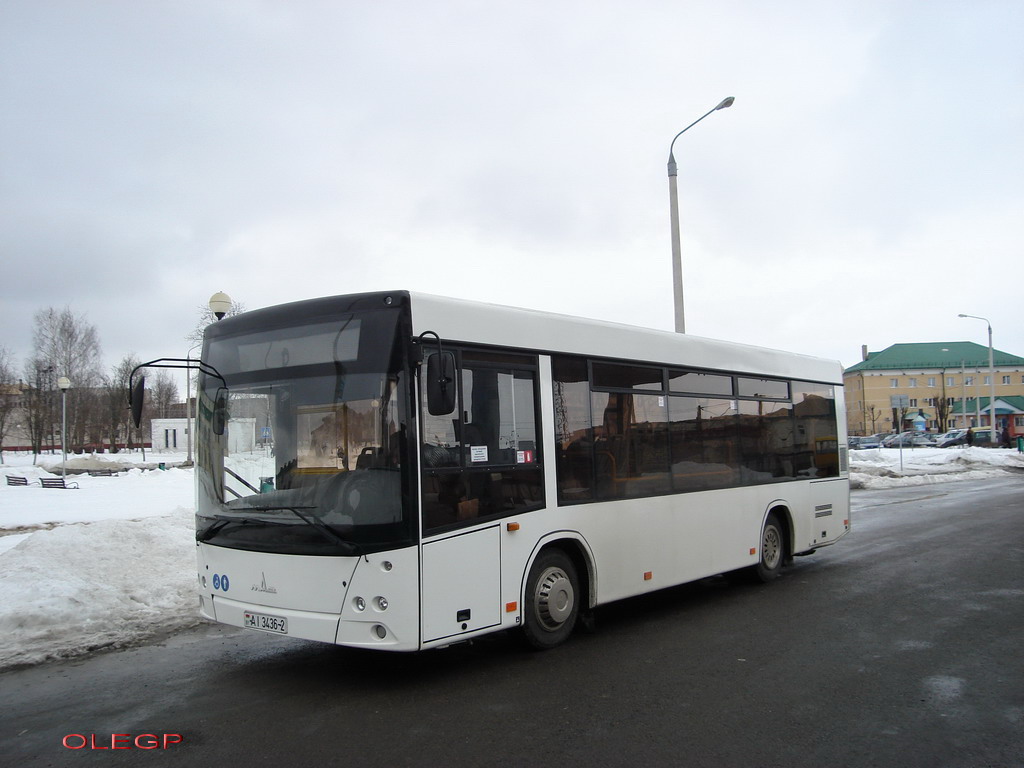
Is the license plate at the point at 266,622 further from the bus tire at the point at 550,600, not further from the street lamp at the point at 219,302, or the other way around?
the street lamp at the point at 219,302

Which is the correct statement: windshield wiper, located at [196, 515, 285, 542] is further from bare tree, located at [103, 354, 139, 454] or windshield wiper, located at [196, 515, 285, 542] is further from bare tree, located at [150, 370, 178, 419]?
bare tree, located at [150, 370, 178, 419]

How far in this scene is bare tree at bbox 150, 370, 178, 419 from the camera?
85.0m

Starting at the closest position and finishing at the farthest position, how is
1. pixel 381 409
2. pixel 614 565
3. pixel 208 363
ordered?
pixel 381 409
pixel 208 363
pixel 614 565

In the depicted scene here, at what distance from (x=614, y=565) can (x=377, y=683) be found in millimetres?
2567

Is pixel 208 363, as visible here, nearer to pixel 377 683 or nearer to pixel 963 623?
pixel 377 683

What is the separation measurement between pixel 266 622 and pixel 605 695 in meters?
2.63

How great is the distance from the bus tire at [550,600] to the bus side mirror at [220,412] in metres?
2.89

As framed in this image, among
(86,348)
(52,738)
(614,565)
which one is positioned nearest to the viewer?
(52,738)

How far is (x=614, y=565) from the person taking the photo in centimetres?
761

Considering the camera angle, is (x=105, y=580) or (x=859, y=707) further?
(x=105, y=580)

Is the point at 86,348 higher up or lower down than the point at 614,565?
higher up

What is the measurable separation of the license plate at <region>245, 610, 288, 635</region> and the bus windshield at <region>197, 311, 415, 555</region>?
52cm

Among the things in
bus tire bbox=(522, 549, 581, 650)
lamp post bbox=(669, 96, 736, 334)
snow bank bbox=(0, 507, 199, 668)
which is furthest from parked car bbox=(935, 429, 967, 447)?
snow bank bbox=(0, 507, 199, 668)

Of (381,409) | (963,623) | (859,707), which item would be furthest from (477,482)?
(963,623)
